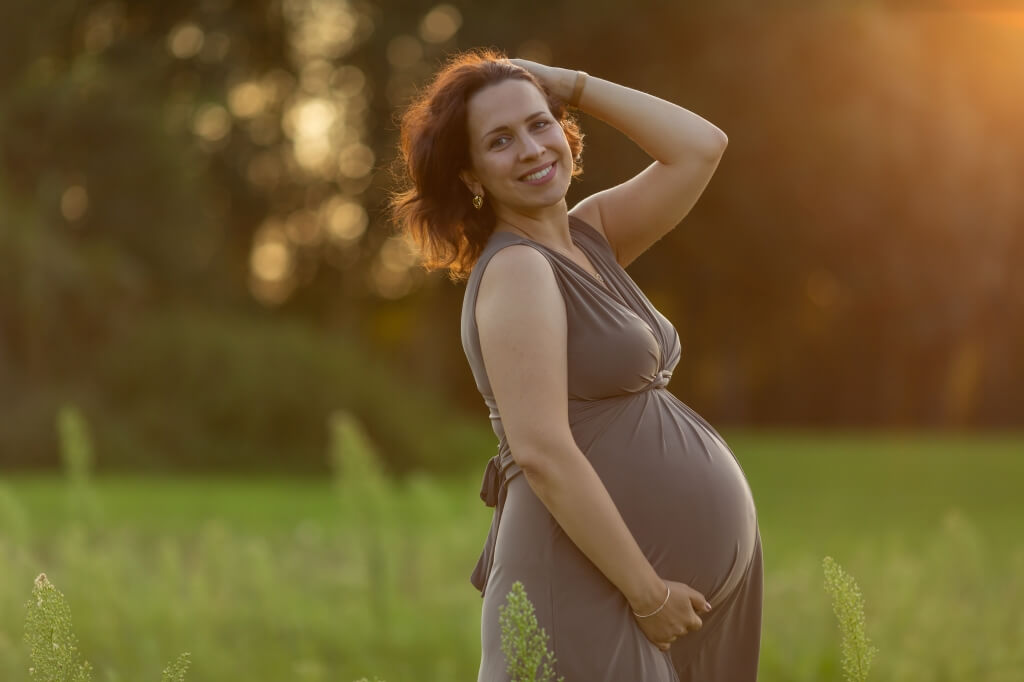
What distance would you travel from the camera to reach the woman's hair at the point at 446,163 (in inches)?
128

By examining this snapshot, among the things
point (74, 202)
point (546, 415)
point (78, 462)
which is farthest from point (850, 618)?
point (74, 202)

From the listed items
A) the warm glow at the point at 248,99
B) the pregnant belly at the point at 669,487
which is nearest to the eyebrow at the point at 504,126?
the pregnant belly at the point at 669,487

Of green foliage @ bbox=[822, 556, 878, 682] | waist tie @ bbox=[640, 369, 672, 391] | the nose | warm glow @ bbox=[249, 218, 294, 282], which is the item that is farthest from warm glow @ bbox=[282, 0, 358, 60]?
green foliage @ bbox=[822, 556, 878, 682]

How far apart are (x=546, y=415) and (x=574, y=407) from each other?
8.0 inches

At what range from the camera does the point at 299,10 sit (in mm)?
28328

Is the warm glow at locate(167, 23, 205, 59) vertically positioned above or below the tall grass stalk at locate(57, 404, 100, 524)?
above

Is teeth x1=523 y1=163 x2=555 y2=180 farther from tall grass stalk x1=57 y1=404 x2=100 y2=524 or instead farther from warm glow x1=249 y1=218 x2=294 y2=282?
warm glow x1=249 y1=218 x2=294 y2=282

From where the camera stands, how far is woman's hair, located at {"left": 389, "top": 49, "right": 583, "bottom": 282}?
324 centimetres

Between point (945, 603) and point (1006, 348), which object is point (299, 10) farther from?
point (945, 603)

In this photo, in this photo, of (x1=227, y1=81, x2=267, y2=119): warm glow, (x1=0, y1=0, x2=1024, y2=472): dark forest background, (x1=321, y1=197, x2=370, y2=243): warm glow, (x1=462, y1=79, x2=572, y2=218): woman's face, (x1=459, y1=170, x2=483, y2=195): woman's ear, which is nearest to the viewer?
(x1=462, y1=79, x2=572, y2=218): woman's face

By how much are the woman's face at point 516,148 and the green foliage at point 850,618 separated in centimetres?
109

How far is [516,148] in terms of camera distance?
3189 millimetres

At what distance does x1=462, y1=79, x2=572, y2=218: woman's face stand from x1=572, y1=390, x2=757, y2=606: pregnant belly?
547mm

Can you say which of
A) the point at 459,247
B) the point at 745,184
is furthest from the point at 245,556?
the point at 745,184
